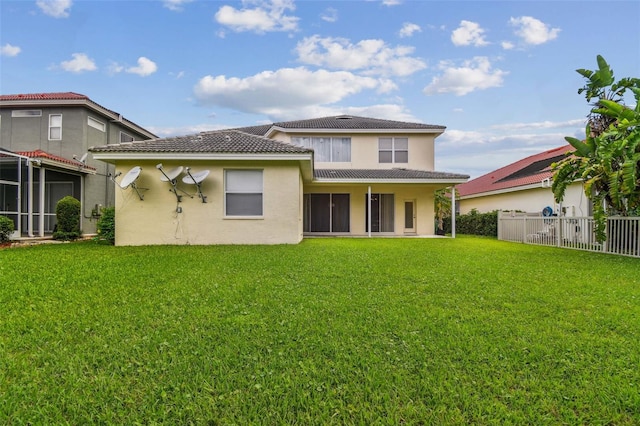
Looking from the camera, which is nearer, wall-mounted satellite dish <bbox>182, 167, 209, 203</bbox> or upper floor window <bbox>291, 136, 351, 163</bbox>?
wall-mounted satellite dish <bbox>182, 167, 209, 203</bbox>

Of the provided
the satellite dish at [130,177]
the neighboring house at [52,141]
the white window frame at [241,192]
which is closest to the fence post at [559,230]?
the white window frame at [241,192]

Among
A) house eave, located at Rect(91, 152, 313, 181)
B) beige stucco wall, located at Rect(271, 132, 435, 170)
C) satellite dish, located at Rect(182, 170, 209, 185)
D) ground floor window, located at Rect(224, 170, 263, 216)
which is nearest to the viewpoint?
satellite dish, located at Rect(182, 170, 209, 185)

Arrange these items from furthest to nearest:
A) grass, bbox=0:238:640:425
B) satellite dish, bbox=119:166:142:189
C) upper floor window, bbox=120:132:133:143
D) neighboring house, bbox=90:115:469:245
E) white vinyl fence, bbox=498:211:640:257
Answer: upper floor window, bbox=120:132:133:143 < neighboring house, bbox=90:115:469:245 < satellite dish, bbox=119:166:142:189 < white vinyl fence, bbox=498:211:640:257 < grass, bbox=0:238:640:425

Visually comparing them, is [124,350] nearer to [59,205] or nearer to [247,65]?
[59,205]

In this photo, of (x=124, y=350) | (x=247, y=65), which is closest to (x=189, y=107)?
(x=247, y=65)

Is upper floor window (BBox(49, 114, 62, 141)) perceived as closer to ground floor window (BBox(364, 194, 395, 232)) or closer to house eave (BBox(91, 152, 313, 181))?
house eave (BBox(91, 152, 313, 181))

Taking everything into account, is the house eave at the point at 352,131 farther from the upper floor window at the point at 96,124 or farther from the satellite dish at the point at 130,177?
the satellite dish at the point at 130,177

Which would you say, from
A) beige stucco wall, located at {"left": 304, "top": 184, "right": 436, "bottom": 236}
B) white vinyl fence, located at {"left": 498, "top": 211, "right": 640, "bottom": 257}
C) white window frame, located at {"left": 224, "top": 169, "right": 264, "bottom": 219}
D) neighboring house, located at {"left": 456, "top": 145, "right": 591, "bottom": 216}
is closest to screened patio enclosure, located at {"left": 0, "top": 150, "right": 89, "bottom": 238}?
white window frame, located at {"left": 224, "top": 169, "right": 264, "bottom": 219}

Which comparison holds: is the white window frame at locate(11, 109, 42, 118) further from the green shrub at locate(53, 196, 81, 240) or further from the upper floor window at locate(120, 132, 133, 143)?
the green shrub at locate(53, 196, 81, 240)

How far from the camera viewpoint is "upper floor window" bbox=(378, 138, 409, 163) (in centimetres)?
2047

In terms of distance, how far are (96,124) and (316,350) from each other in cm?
2050

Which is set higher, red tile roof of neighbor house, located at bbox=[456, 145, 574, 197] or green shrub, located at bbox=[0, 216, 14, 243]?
red tile roof of neighbor house, located at bbox=[456, 145, 574, 197]

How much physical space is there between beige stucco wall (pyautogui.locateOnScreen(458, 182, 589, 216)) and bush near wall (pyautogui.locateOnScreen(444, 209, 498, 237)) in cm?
160

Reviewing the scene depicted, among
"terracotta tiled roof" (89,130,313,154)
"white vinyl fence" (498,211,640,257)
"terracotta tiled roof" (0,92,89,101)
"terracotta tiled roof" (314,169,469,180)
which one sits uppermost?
"terracotta tiled roof" (0,92,89,101)
